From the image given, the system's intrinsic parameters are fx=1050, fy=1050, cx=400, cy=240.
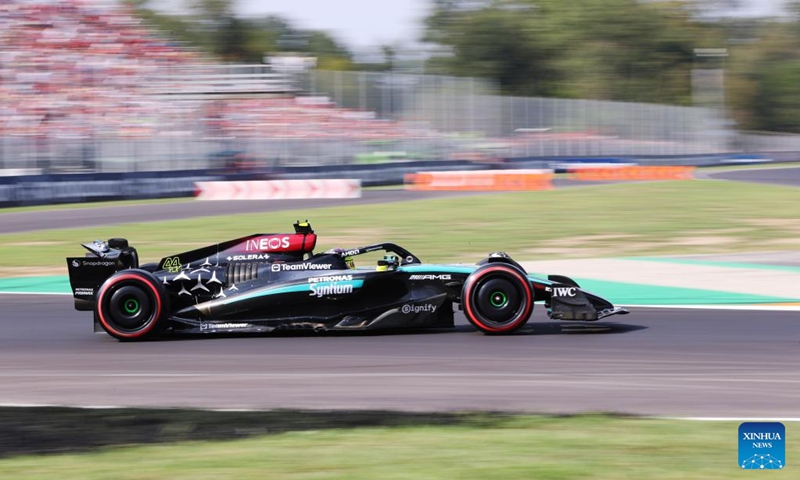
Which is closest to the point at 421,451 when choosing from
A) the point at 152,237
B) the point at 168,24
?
the point at 152,237

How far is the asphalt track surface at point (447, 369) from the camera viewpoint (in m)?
6.43

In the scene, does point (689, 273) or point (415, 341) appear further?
point (689, 273)

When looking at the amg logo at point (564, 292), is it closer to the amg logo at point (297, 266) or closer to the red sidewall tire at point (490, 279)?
the red sidewall tire at point (490, 279)

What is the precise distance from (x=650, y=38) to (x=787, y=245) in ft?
210

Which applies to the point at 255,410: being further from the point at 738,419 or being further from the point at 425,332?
the point at 425,332

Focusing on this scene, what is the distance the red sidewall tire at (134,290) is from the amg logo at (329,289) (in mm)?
1220

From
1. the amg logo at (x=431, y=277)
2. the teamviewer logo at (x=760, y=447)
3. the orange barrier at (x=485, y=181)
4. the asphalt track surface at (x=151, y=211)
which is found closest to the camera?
the teamviewer logo at (x=760, y=447)

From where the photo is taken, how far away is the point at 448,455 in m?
4.99

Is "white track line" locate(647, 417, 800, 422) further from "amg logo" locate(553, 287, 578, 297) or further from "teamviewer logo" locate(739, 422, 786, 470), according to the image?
"amg logo" locate(553, 287, 578, 297)

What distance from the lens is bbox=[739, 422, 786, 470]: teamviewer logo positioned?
4195 millimetres

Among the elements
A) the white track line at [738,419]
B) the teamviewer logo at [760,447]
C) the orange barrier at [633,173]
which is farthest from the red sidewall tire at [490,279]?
the orange barrier at [633,173]

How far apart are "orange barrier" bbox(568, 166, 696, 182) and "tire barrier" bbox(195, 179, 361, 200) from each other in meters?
12.5

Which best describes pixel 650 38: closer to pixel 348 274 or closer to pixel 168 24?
pixel 168 24

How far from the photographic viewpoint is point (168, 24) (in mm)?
69000
